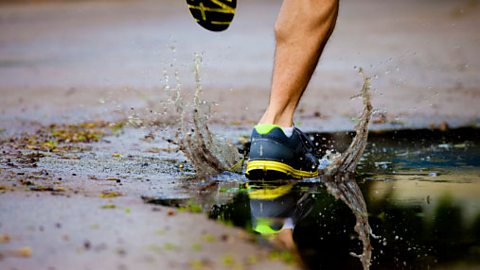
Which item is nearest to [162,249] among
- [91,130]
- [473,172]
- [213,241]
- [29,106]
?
[213,241]

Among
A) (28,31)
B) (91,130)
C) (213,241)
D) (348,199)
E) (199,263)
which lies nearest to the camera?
(199,263)

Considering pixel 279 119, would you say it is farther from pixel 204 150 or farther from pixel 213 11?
pixel 213 11

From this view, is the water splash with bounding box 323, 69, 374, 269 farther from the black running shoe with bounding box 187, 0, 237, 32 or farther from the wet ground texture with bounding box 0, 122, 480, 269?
the black running shoe with bounding box 187, 0, 237, 32

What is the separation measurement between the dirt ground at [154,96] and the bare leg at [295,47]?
1.93ft

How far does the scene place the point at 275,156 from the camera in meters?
4.83

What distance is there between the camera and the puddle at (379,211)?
135 inches

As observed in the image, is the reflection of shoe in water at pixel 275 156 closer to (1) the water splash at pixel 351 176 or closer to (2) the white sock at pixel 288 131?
(2) the white sock at pixel 288 131

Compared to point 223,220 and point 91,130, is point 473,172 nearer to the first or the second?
point 223,220

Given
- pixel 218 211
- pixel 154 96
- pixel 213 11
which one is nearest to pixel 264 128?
A: pixel 213 11

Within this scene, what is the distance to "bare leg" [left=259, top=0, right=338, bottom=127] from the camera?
493cm

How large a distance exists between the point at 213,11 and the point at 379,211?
1.42 m

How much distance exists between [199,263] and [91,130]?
3897 millimetres

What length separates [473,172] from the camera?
5074 millimetres

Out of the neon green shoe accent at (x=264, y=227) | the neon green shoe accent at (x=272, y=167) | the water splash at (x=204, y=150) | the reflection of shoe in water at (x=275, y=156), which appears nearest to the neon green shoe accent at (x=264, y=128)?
the reflection of shoe in water at (x=275, y=156)
